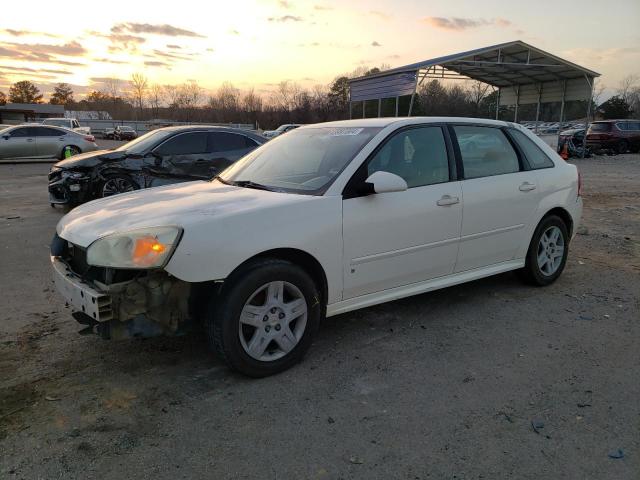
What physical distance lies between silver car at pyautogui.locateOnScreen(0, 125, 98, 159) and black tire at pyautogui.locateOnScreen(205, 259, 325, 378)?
1886cm

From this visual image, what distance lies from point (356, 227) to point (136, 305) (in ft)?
5.05

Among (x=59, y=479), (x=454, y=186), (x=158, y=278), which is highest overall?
(x=454, y=186)

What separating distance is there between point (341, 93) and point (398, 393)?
72208 mm

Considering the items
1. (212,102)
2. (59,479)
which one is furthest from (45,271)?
(212,102)

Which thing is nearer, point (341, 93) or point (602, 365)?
point (602, 365)

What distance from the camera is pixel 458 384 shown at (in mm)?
3236

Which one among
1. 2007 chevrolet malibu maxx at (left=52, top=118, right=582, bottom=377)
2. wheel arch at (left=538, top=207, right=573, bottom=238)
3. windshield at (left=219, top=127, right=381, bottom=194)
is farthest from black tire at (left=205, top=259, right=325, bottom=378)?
wheel arch at (left=538, top=207, right=573, bottom=238)

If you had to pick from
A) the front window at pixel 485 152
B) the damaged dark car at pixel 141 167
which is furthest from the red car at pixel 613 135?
the front window at pixel 485 152

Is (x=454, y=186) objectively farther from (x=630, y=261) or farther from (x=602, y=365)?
Answer: (x=630, y=261)

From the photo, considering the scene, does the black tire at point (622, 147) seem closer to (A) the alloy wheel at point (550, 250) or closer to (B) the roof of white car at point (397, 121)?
(A) the alloy wheel at point (550, 250)

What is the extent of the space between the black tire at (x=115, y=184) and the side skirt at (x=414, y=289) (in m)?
6.68

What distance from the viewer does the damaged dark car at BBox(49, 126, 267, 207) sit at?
919 cm

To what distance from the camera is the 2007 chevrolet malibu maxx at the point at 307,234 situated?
3053 mm

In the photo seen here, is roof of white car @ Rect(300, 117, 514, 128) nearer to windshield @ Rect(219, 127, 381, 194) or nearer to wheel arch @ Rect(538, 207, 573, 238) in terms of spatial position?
windshield @ Rect(219, 127, 381, 194)
